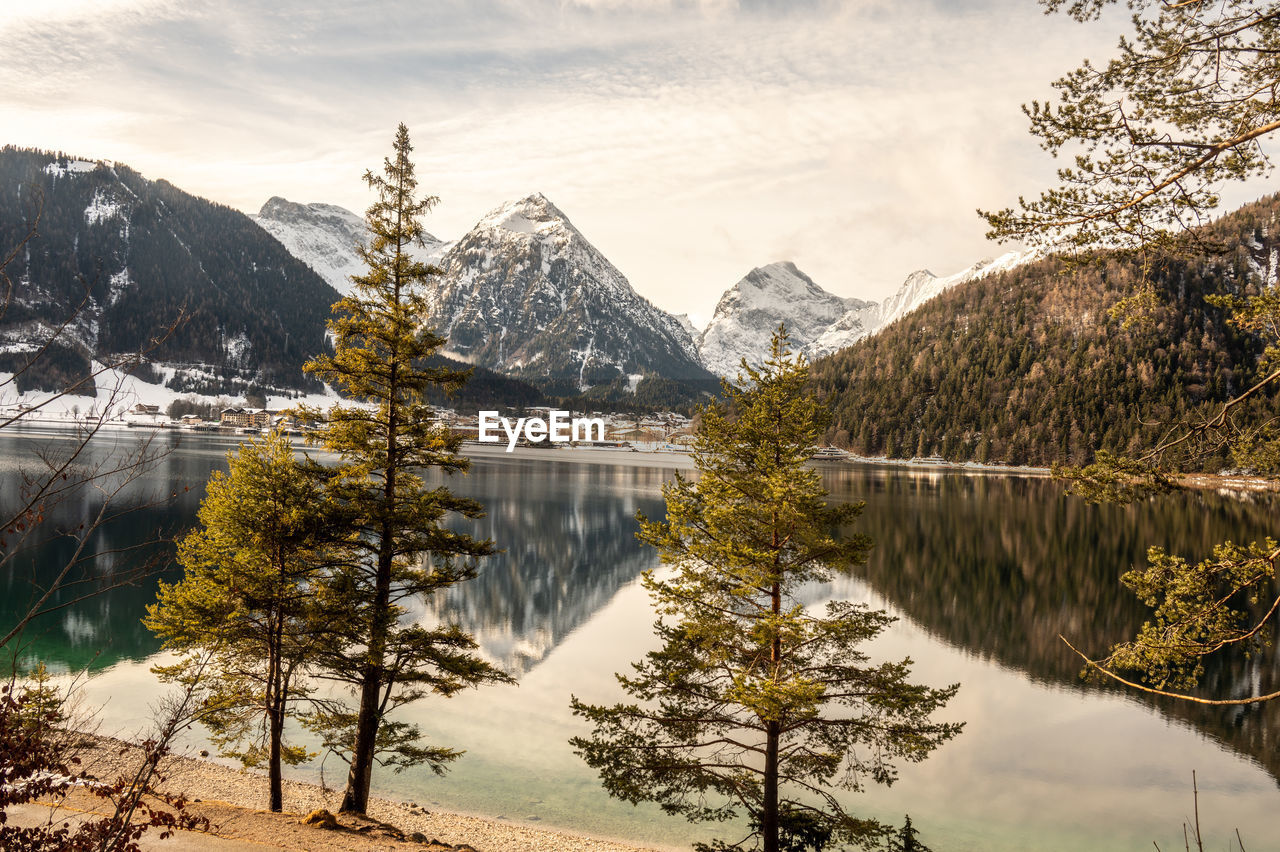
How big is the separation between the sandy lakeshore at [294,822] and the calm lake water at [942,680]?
54.6 inches

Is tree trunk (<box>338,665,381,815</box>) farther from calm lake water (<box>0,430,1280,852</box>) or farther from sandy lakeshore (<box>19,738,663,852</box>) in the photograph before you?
calm lake water (<box>0,430,1280,852</box>)

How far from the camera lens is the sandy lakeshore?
43.3ft

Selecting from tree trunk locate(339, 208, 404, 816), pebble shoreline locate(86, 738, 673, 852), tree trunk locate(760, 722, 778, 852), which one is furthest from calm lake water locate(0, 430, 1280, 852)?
tree trunk locate(760, 722, 778, 852)

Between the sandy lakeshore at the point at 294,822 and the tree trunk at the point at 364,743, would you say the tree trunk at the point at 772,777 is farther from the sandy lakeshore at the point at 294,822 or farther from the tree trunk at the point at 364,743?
the tree trunk at the point at 364,743

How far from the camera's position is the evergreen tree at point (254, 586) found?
16109mm

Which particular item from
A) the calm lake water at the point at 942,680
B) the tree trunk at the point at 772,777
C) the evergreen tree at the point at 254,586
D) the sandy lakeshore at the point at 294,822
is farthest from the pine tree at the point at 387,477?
the tree trunk at the point at 772,777

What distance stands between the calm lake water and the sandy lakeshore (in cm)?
139

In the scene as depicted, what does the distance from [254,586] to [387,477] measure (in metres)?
3.64

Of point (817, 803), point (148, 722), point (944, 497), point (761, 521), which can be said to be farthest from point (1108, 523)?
point (148, 722)

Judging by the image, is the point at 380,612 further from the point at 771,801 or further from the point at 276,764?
the point at 771,801

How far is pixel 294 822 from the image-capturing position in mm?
14984

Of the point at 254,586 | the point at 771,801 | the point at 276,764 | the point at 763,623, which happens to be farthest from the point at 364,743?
the point at 763,623

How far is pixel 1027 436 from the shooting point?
178m

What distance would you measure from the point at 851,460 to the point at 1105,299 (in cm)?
7610
